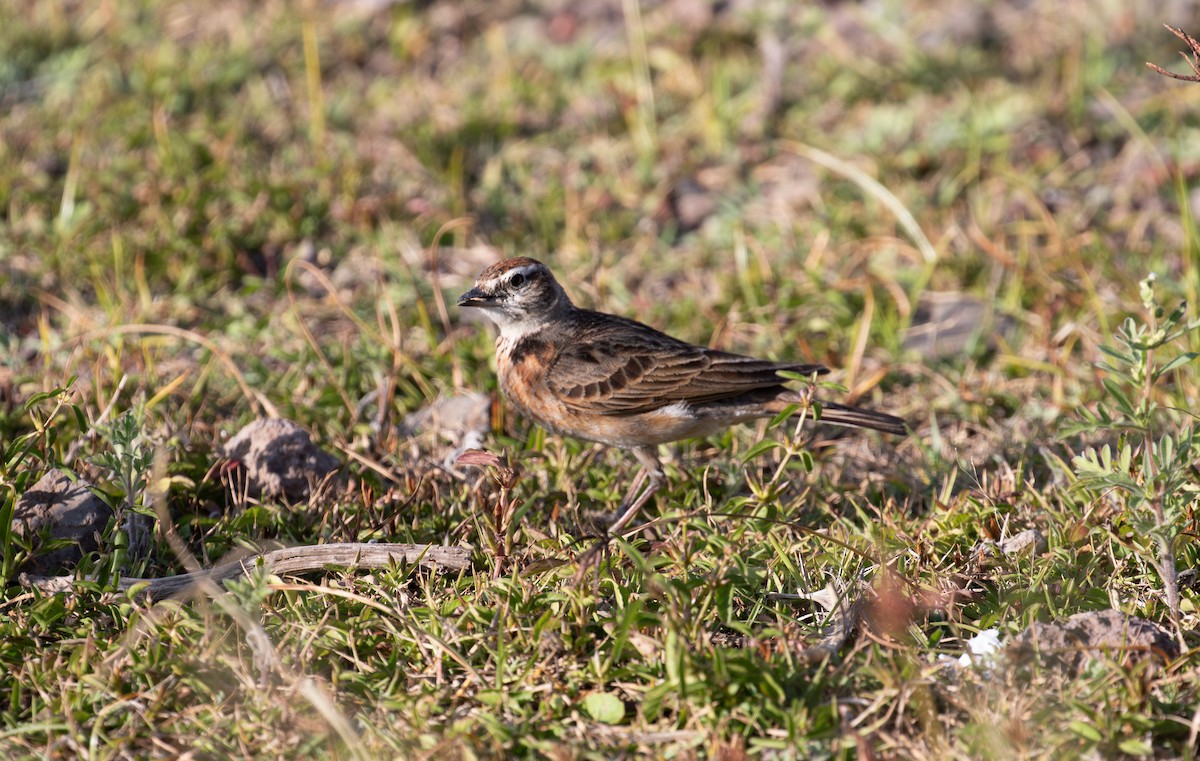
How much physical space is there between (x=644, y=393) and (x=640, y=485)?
429mm

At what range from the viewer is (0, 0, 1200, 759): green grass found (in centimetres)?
419

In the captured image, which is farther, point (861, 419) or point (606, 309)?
point (606, 309)

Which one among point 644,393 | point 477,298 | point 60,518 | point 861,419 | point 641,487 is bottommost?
point 641,487

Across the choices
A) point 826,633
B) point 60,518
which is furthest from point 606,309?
point 60,518

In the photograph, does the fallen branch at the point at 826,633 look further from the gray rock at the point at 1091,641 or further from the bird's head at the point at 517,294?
the bird's head at the point at 517,294

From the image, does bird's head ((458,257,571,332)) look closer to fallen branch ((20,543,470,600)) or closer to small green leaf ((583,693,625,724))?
fallen branch ((20,543,470,600))

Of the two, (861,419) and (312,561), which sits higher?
(312,561)

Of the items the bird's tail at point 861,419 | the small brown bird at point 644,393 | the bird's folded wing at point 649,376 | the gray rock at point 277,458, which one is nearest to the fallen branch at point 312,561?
the gray rock at point 277,458

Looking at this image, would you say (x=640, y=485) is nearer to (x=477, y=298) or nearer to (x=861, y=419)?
(x=861, y=419)

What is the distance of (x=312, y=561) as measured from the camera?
4891mm

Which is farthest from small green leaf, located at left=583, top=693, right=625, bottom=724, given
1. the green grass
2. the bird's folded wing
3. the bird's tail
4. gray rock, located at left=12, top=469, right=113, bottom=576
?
gray rock, located at left=12, top=469, right=113, bottom=576

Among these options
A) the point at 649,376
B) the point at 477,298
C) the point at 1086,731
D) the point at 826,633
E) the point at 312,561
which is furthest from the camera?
the point at 477,298

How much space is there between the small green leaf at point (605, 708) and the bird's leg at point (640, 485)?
1.26 m

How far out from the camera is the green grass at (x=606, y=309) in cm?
419
